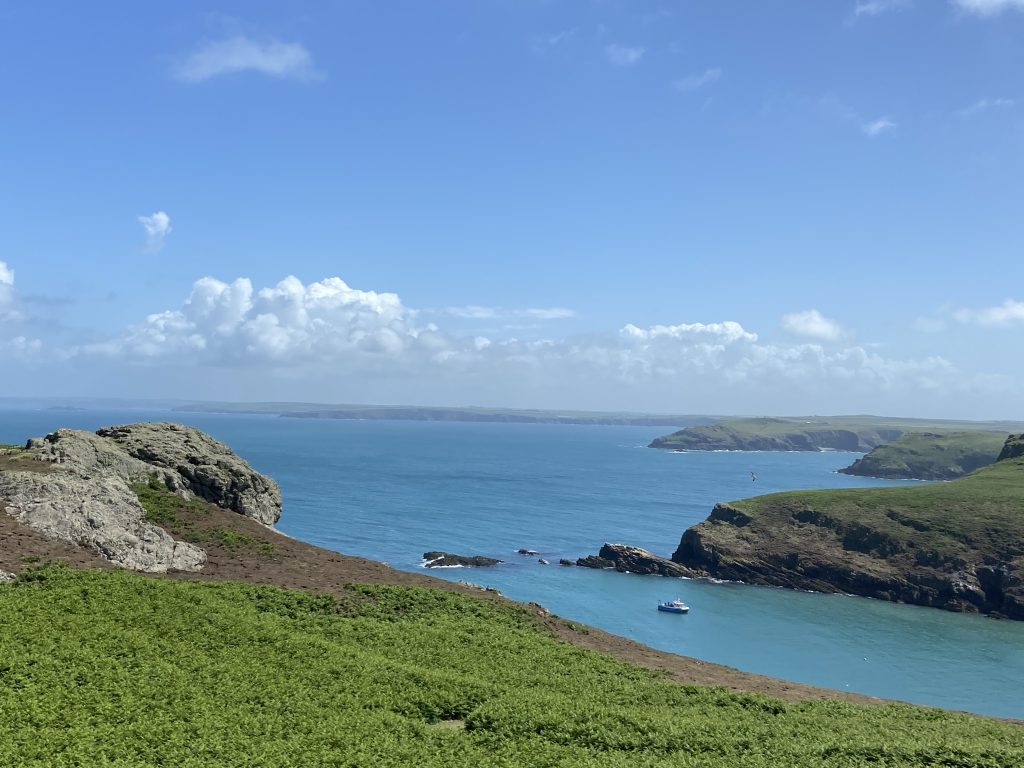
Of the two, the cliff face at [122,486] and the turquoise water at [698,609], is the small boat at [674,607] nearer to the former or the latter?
the turquoise water at [698,609]

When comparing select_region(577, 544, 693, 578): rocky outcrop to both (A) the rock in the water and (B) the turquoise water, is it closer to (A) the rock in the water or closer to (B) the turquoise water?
(B) the turquoise water

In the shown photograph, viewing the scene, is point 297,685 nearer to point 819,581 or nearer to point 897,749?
point 897,749

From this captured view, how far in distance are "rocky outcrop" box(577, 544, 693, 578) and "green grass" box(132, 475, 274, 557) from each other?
81278mm

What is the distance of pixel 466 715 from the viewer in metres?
22.3

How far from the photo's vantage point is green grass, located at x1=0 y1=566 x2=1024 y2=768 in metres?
17.8

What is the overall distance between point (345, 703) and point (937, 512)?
124553mm

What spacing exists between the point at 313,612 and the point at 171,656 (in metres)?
8.96

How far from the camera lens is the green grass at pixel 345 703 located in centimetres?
1780

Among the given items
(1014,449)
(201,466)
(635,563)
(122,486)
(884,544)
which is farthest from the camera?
(1014,449)

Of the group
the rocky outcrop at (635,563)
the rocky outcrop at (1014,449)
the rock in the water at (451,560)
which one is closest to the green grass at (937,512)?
the rocky outcrop at (635,563)

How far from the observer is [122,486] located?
4219cm

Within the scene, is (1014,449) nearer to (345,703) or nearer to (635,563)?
(635,563)

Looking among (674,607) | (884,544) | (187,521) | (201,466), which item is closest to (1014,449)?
(884,544)

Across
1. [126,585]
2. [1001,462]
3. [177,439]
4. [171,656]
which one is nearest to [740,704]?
[171,656]
